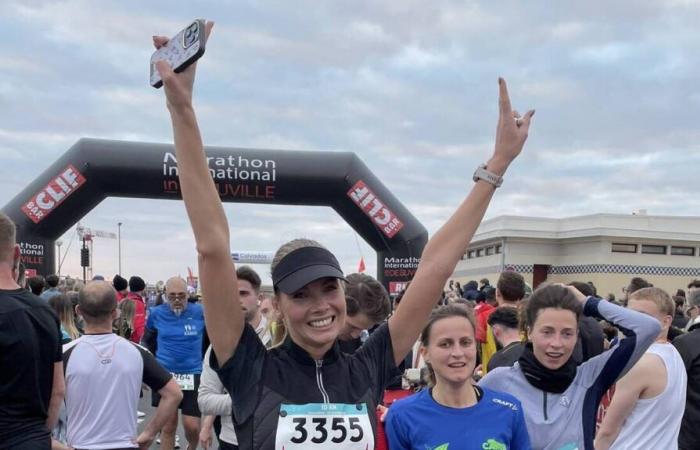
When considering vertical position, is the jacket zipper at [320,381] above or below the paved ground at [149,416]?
above

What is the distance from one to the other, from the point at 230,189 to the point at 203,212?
30.1ft

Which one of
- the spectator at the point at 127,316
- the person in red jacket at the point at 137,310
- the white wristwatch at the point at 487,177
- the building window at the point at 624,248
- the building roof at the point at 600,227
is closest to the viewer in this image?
the white wristwatch at the point at 487,177

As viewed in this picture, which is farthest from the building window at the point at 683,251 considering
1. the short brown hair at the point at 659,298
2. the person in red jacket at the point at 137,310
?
the short brown hair at the point at 659,298

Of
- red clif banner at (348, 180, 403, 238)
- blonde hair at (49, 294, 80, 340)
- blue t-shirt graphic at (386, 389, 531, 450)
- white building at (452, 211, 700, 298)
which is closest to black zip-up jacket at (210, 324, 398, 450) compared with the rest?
blue t-shirt graphic at (386, 389, 531, 450)

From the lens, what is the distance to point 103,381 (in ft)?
11.6

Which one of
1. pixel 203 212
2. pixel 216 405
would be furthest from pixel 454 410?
pixel 216 405

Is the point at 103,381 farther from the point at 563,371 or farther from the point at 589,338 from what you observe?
the point at 589,338

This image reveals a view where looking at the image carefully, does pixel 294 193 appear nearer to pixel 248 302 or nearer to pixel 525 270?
pixel 248 302

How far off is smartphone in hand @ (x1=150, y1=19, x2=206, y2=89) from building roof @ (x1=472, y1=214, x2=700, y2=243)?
1311 inches

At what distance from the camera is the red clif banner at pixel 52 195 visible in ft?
33.2

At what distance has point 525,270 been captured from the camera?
115 feet

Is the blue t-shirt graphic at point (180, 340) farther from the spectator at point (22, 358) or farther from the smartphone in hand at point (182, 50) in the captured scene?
the smartphone in hand at point (182, 50)

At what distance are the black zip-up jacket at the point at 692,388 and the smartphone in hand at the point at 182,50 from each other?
3584 millimetres

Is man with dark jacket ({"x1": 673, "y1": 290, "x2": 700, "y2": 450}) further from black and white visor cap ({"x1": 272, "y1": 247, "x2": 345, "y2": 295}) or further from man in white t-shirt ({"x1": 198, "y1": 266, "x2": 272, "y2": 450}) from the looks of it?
black and white visor cap ({"x1": 272, "y1": 247, "x2": 345, "y2": 295})
